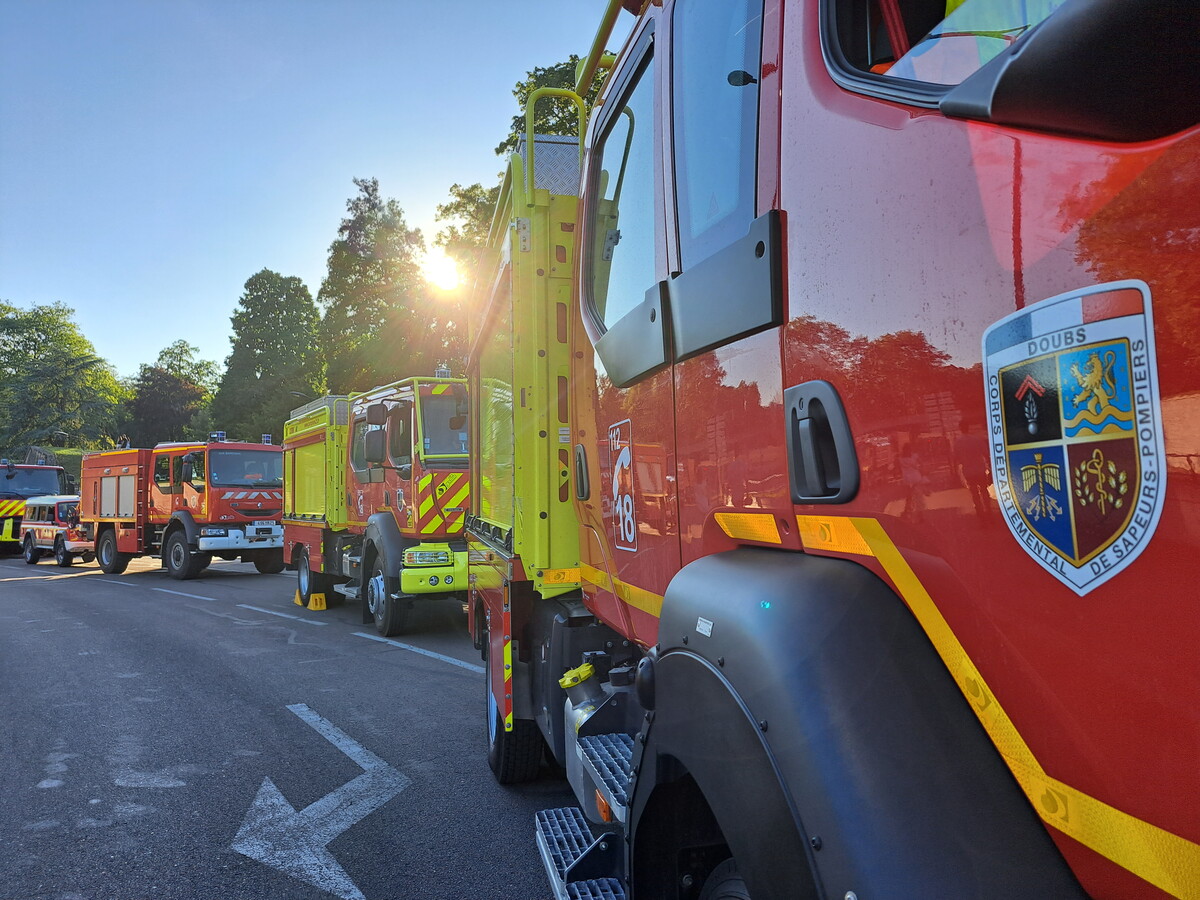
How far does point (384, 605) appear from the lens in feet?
28.7

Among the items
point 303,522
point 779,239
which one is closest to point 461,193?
point 303,522

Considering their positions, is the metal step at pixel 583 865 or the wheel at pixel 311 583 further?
the wheel at pixel 311 583

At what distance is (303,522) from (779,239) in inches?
460

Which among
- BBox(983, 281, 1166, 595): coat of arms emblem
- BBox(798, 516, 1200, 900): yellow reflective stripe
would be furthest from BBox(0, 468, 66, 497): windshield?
BBox(983, 281, 1166, 595): coat of arms emblem

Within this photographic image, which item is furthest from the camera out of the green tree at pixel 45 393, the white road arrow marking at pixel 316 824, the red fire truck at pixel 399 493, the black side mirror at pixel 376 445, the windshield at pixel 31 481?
the green tree at pixel 45 393

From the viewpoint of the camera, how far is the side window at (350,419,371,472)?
32.8 ft

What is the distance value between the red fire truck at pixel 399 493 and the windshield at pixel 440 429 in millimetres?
11

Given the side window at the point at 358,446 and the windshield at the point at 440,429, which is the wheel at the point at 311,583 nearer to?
the side window at the point at 358,446

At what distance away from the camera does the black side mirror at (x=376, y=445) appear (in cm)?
907

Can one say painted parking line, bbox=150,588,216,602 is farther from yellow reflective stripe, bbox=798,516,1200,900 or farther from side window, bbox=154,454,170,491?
yellow reflective stripe, bbox=798,516,1200,900

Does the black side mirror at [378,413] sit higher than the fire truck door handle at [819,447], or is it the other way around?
the black side mirror at [378,413]

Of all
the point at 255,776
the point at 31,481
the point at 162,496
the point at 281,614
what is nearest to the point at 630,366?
the point at 255,776

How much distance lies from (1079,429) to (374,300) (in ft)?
120

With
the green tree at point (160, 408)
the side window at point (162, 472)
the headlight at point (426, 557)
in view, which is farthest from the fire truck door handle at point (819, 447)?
the green tree at point (160, 408)
